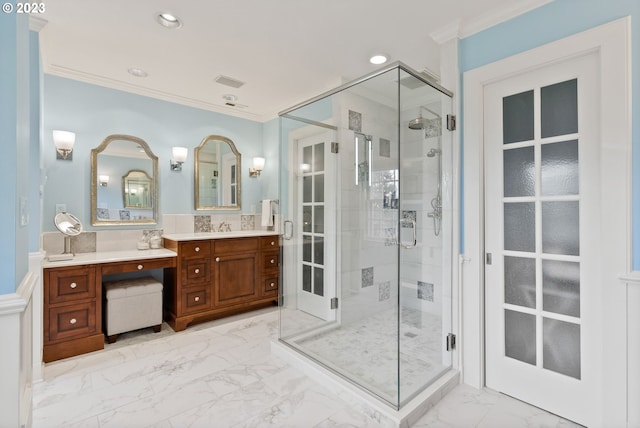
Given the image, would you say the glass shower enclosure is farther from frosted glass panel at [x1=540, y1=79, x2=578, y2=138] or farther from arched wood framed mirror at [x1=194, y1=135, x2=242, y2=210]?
arched wood framed mirror at [x1=194, y1=135, x2=242, y2=210]

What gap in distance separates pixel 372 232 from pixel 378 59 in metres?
1.53

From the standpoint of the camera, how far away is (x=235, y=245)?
3.51 metres

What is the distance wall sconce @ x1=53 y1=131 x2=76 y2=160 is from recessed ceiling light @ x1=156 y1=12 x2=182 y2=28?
4.93 feet

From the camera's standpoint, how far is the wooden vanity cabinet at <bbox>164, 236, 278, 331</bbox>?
3.14 m

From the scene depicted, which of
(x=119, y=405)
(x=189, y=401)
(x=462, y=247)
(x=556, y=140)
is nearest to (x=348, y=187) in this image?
(x=462, y=247)

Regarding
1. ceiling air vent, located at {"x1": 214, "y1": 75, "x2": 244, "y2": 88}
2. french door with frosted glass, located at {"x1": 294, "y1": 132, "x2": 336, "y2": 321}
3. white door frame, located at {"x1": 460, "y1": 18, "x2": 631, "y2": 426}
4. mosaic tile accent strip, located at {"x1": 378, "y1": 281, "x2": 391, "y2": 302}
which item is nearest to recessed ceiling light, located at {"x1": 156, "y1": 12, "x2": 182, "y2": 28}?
ceiling air vent, located at {"x1": 214, "y1": 75, "x2": 244, "y2": 88}

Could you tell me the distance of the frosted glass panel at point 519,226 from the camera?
1.97 metres

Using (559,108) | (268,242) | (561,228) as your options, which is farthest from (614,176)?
(268,242)

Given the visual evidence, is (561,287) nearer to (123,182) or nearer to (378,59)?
(378,59)

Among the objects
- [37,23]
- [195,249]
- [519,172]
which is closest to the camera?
[519,172]

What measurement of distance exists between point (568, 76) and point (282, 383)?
264cm

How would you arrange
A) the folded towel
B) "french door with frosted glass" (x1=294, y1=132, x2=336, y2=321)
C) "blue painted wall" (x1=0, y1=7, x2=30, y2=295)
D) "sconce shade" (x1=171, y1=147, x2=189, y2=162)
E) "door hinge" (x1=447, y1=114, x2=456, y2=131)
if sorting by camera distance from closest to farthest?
"blue painted wall" (x1=0, y1=7, x2=30, y2=295), "door hinge" (x1=447, y1=114, x2=456, y2=131), "french door with frosted glass" (x1=294, y1=132, x2=336, y2=321), "sconce shade" (x1=171, y1=147, x2=189, y2=162), the folded towel

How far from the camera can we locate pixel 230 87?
340 cm

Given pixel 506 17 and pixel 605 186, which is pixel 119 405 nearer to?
pixel 605 186
